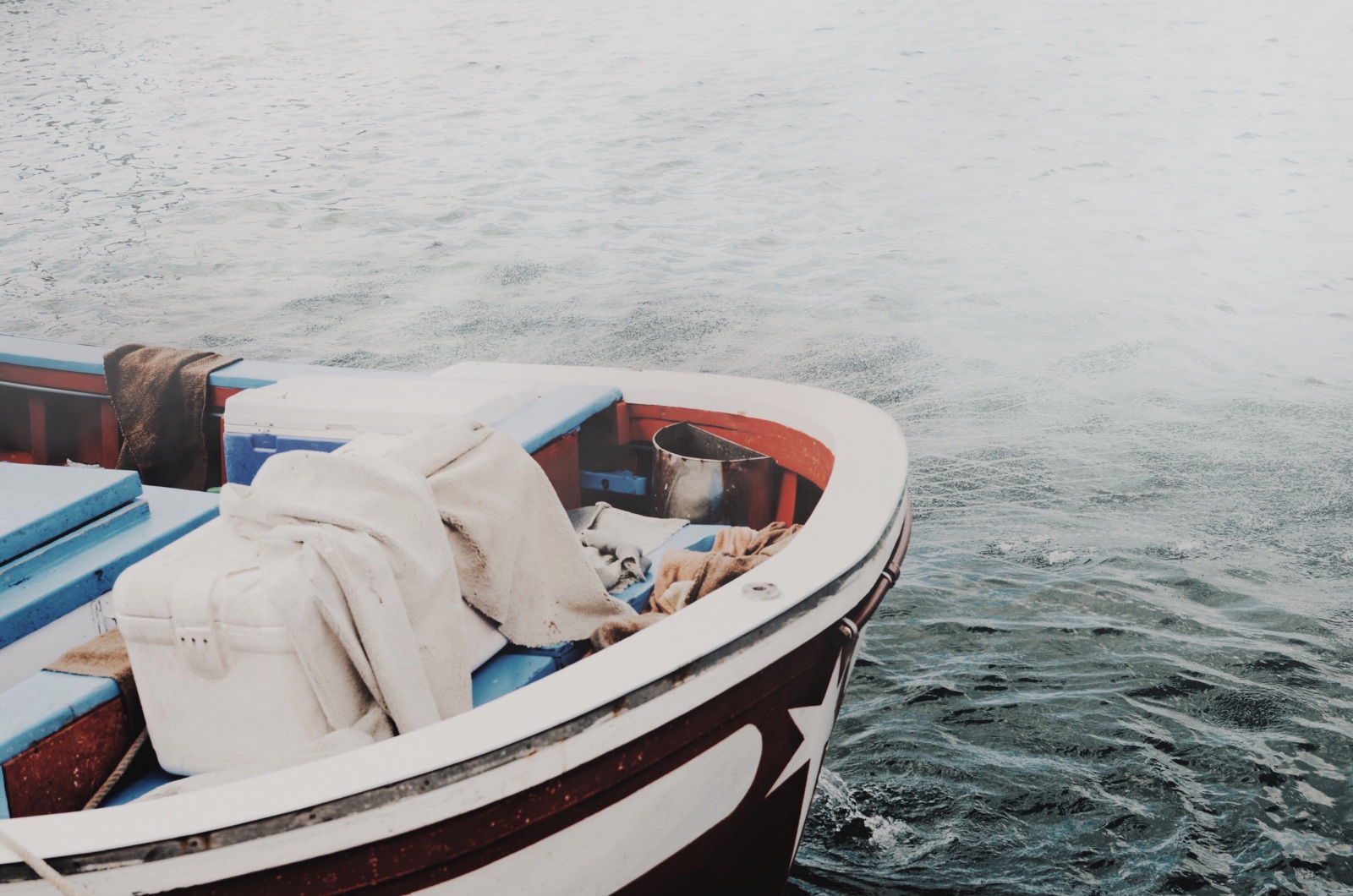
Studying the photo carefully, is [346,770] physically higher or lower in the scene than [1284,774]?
higher

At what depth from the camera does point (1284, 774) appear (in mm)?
3797

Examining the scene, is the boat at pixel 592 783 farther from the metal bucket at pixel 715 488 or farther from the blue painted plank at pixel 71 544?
the metal bucket at pixel 715 488

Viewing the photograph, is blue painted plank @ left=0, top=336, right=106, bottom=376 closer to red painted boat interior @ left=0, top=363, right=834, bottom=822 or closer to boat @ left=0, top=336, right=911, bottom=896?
red painted boat interior @ left=0, top=363, right=834, bottom=822

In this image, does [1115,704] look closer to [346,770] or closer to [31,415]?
[346,770]

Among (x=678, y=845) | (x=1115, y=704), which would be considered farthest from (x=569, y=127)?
(x=678, y=845)

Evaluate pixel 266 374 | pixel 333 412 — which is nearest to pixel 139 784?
pixel 333 412

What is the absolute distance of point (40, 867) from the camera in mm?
1578

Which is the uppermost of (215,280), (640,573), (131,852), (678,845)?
(131,852)

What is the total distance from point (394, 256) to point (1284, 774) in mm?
11724

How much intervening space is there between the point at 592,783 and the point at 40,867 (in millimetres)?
826

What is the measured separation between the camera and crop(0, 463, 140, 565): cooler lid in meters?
2.32

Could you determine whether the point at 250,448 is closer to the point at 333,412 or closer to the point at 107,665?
the point at 333,412

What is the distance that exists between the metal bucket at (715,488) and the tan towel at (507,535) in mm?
767

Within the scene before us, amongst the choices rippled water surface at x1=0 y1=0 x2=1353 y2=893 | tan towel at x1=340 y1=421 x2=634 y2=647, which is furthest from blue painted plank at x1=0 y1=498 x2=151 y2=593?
rippled water surface at x1=0 y1=0 x2=1353 y2=893
